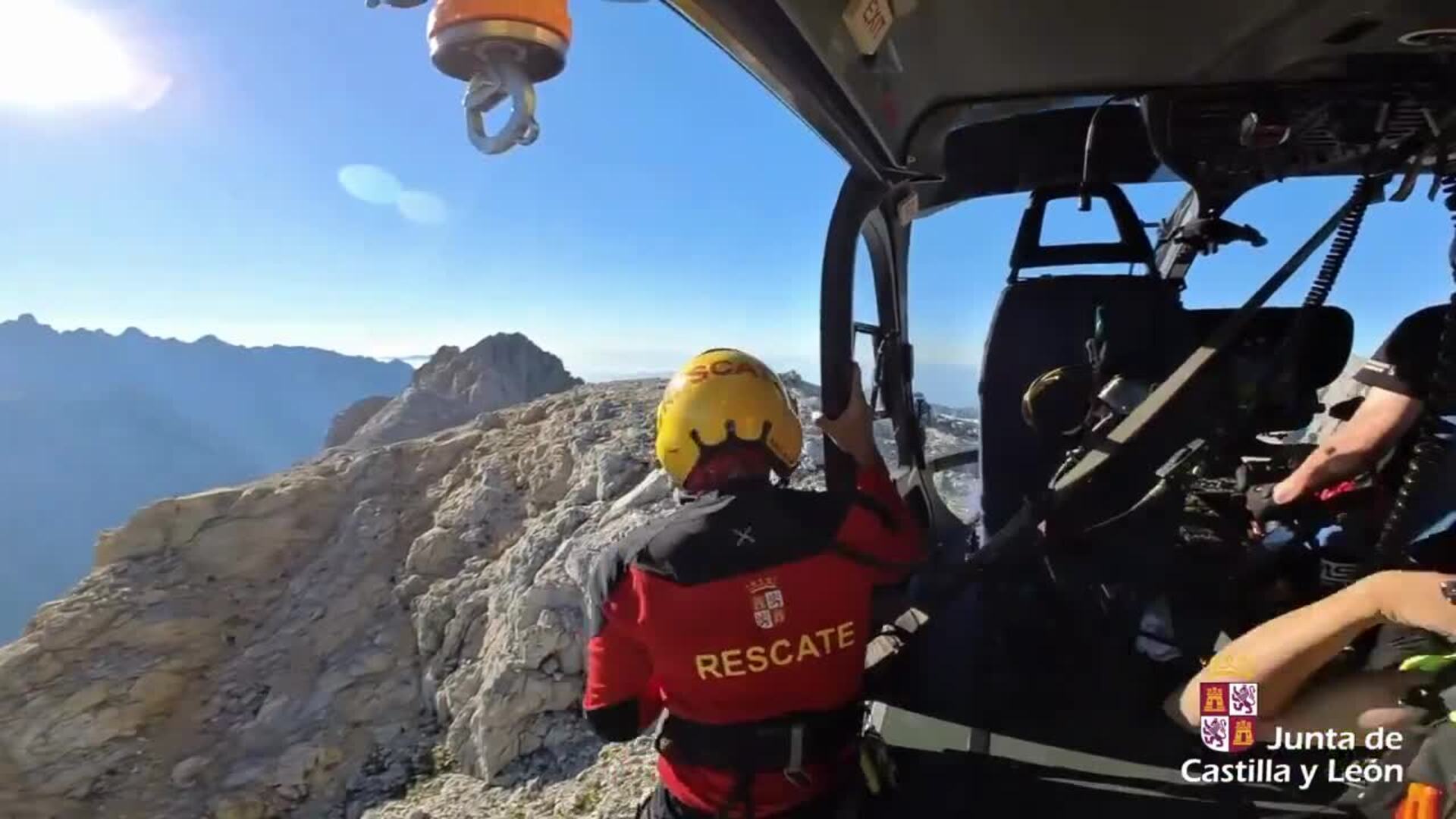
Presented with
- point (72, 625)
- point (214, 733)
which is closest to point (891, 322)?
point (214, 733)

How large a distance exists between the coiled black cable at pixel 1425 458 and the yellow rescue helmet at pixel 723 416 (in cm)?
128

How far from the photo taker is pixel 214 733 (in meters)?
10.8

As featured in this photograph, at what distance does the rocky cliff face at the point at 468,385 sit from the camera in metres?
24.1

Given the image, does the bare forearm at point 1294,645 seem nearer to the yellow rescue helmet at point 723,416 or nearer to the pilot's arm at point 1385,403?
the yellow rescue helmet at point 723,416

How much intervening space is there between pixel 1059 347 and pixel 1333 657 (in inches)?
62.8

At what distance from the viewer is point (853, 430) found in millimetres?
2750

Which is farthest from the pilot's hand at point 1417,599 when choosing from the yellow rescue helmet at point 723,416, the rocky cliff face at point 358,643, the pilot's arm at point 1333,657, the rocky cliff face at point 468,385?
the rocky cliff face at point 468,385

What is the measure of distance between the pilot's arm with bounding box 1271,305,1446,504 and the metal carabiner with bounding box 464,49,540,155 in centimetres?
235

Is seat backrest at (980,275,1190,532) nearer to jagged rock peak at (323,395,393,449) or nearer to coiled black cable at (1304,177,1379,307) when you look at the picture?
coiled black cable at (1304,177,1379,307)

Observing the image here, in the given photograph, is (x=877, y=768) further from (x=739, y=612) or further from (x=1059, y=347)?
(x=1059, y=347)

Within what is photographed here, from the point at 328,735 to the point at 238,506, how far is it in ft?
22.7

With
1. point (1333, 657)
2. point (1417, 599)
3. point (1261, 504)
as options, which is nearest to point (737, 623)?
point (1333, 657)

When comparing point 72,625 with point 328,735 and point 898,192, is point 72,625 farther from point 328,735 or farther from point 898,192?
point 898,192

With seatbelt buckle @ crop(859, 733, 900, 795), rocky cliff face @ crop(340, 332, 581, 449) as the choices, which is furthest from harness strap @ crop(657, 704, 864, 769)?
rocky cliff face @ crop(340, 332, 581, 449)
